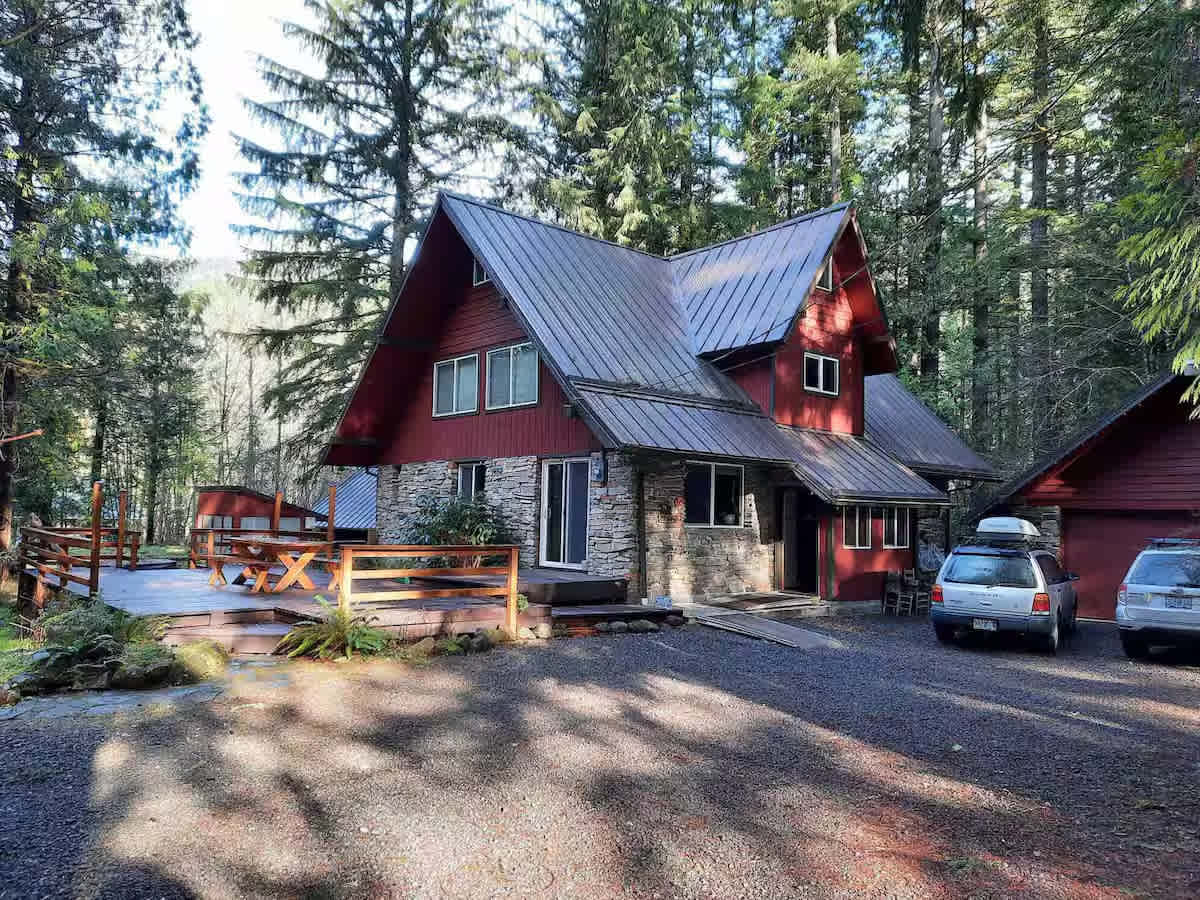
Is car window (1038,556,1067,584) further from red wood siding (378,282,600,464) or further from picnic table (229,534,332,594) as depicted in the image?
picnic table (229,534,332,594)

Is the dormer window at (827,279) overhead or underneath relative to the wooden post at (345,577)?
overhead

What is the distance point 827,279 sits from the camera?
1819cm

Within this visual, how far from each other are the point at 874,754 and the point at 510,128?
2342 cm

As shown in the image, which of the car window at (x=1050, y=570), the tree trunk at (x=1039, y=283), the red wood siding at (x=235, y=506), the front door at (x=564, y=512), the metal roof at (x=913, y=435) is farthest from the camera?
the red wood siding at (x=235, y=506)

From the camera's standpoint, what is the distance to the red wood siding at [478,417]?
15234 mm

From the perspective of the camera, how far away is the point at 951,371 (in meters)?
28.9

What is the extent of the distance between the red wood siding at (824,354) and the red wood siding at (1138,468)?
4059 mm

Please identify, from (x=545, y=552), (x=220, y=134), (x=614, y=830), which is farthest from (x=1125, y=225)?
(x=220, y=134)

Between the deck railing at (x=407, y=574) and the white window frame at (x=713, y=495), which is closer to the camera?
the deck railing at (x=407, y=574)

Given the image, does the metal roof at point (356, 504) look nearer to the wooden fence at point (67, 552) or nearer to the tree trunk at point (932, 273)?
the wooden fence at point (67, 552)

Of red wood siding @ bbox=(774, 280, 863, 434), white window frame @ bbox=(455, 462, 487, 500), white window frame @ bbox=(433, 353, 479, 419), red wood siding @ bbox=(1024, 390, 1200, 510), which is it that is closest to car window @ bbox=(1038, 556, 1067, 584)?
red wood siding @ bbox=(1024, 390, 1200, 510)

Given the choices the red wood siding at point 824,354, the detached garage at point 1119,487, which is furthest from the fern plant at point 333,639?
the detached garage at point 1119,487

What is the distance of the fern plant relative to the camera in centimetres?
928

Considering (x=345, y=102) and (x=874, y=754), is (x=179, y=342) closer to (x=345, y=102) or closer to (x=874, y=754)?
(x=345, y=102)
